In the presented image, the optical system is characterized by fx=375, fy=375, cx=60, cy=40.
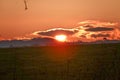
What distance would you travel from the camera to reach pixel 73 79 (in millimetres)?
41000

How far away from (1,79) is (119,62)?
15472 millimetres

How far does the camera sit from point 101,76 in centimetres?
3641

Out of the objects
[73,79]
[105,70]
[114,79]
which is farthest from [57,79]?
[114,79]

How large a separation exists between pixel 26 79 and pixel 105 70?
10875mm

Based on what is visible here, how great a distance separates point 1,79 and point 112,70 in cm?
1651

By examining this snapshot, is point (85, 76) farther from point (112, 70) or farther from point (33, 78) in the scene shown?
point (33, 78)

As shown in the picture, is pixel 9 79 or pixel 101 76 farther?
pixel 9 79

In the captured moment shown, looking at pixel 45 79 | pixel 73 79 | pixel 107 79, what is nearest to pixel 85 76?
pixel 73 79

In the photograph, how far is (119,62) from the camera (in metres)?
43.6

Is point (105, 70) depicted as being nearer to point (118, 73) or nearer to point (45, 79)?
point (118, 73)

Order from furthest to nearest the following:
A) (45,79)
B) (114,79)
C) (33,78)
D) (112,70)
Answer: (33,78) < (45,79) < (112,70) < (114,79)

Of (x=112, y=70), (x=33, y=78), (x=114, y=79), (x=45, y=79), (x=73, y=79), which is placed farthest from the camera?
(x=33, y=78)

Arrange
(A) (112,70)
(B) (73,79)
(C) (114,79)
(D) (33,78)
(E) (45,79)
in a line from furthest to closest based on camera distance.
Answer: (D) (33,78) → (E) (45,79) → (B) (73,79) → (A) (112,70) → (C) (114,79)

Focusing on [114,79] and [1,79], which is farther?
[1,79]
